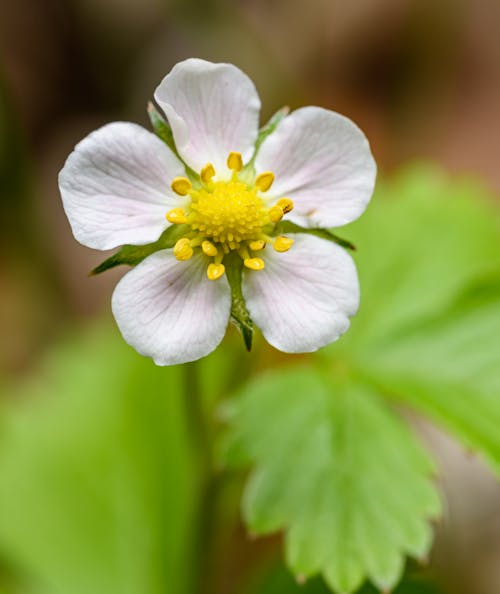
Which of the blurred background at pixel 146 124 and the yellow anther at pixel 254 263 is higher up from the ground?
the yellow anther at pixel 254 263

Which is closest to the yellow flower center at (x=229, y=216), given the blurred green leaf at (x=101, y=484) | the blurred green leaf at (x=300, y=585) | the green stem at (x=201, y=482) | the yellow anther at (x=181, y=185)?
the yellow anther at (x=181, y=185)

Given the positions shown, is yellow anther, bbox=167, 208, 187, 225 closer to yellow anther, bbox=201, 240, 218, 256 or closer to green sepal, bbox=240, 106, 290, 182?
yellow anther, bbox=201, 240, 218, 256

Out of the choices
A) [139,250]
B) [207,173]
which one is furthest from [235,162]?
[139,250]

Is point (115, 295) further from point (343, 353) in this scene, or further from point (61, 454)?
point (61, 454)

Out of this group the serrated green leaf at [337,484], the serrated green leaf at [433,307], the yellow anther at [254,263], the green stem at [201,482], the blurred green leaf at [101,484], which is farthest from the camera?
the blurred green leaf at [101,484]

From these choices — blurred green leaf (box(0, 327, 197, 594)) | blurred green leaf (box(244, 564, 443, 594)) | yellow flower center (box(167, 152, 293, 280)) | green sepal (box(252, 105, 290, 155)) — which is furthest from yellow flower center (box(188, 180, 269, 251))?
blurred green leaf (box(0, 327, 197, 594))

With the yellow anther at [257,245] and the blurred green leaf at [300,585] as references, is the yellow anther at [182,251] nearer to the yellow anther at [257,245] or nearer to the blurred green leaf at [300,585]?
the yellow anther at [257,245]
